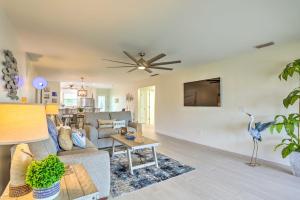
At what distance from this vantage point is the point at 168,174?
2920 millimetres

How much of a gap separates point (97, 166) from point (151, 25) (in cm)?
212

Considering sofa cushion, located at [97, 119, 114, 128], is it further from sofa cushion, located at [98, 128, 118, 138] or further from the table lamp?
the table lamp

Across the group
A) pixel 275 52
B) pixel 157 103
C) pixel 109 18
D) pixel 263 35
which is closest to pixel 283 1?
pixel 263 35

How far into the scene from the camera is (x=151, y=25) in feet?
8.17

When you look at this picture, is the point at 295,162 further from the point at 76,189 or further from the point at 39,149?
the point at 39,149

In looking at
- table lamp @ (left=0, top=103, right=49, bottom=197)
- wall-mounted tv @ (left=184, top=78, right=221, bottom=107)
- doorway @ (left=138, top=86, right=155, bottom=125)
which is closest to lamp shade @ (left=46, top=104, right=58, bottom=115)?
table lamp @ (left=0, top=103, right=49, bottom=197)

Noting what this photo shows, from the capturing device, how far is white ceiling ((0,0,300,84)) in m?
2.00

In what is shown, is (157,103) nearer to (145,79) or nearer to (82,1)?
(145,79)

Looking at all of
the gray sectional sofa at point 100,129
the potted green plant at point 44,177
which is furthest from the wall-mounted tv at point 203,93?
the potted green plant at point 44,177

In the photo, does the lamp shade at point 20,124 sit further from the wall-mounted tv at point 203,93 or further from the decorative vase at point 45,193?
the wall-mounted tv at point 203,93

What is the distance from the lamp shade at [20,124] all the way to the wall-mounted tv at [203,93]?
4252 millimetres

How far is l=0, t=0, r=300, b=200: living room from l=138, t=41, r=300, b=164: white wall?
0.02 meters

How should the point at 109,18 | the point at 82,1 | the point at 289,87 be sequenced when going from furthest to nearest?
the point at 289,87 → the point at 109,18 → the point at 82,1

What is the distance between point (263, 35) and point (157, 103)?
14.9ft
